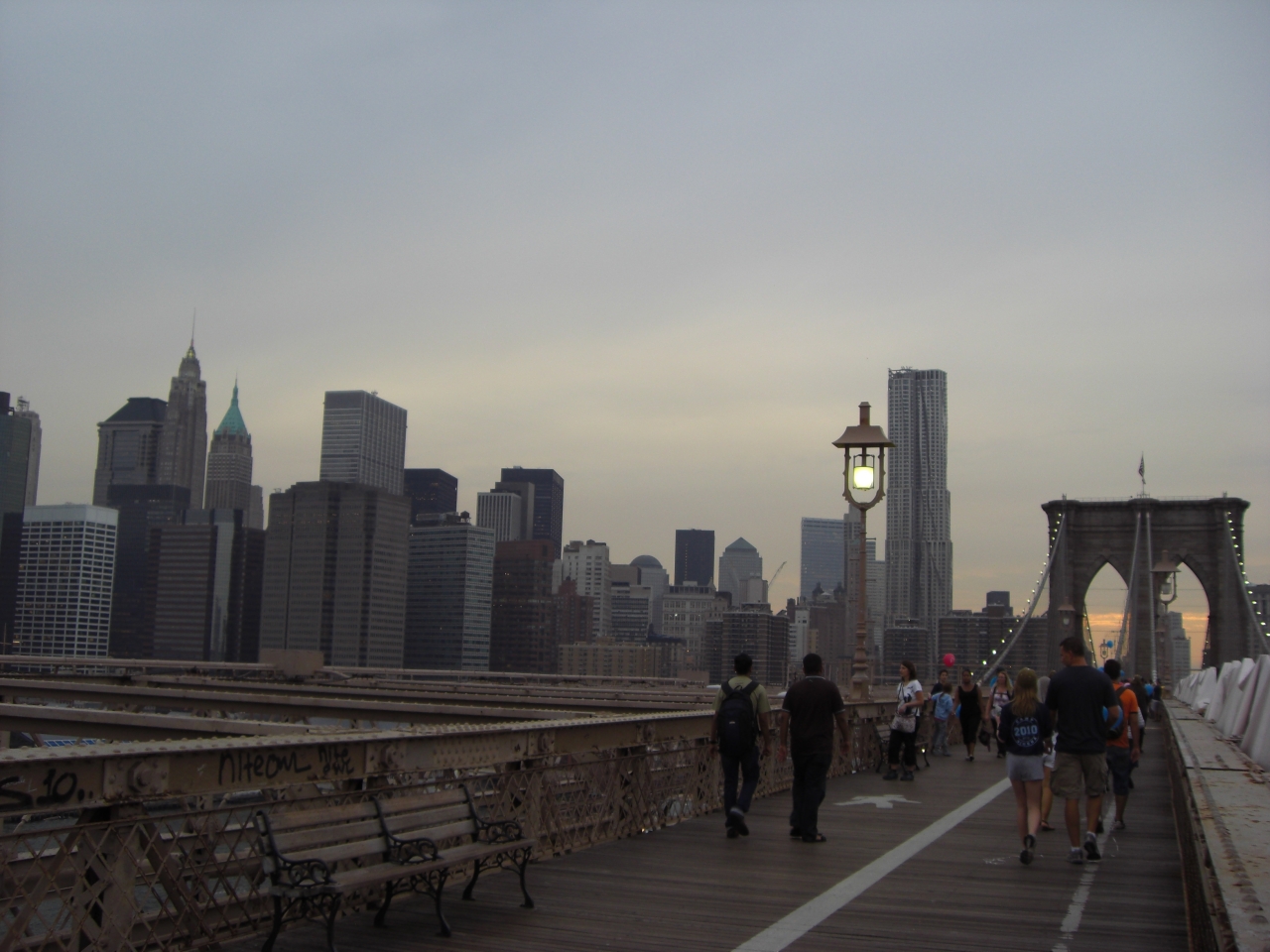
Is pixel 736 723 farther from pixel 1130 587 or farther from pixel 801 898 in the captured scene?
pixel 1130 587

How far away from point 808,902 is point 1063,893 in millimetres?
2074

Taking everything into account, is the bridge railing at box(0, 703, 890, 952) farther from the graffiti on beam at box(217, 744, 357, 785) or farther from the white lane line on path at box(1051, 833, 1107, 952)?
the white lane line on path at box(1051, 833, 1107, 952)

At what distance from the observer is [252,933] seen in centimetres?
649

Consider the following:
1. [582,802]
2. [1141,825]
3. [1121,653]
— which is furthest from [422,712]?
[1121,653]

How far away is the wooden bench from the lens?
20.0 feet

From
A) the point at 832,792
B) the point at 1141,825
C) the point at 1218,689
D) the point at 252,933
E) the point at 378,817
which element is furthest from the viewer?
the point at 1218,689

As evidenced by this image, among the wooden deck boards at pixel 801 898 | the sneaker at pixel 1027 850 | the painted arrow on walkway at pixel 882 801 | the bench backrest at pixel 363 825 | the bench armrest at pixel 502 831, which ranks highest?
the bench backrest at pixel 363 825

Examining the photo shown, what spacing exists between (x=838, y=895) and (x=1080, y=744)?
2.99 meters

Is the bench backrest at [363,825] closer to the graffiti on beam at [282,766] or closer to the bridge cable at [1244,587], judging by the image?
the graffiti on beam at [282,766]

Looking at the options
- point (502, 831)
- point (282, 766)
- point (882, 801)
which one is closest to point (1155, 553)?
point (882, 801)

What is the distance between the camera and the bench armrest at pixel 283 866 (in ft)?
19.8

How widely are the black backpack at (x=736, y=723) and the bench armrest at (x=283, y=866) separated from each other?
17.8 feet

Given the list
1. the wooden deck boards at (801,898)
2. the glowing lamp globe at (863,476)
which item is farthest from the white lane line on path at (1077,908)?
the glowing lamp globe at (863,476)

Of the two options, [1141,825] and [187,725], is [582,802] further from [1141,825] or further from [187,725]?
[1141,825]
